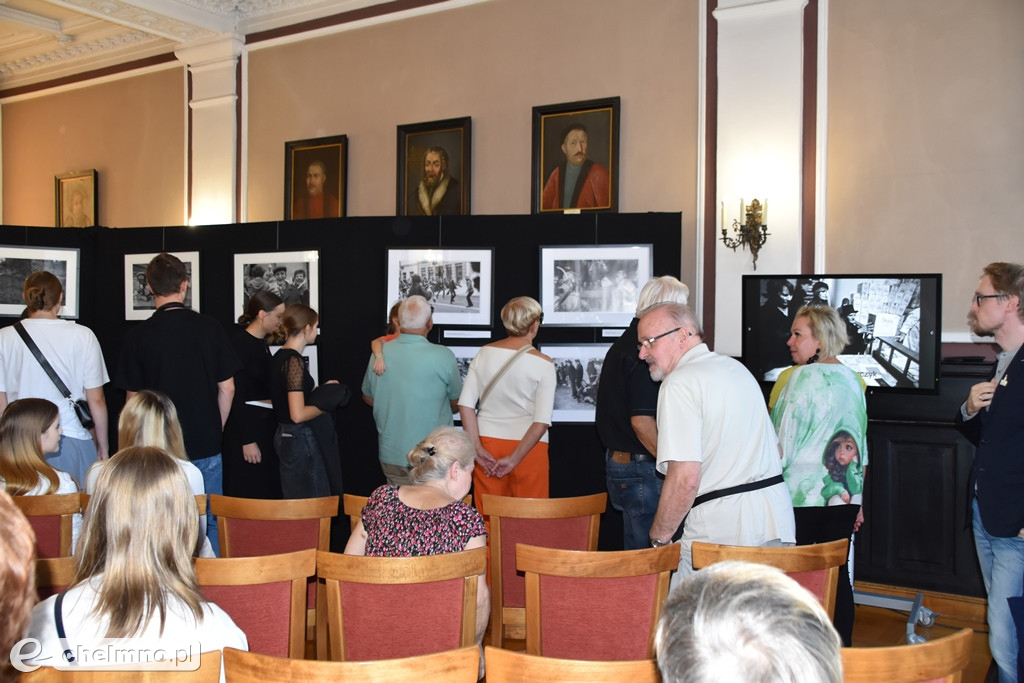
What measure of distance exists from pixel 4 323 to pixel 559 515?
5941 millimetres

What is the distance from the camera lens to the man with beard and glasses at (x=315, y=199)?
795cm

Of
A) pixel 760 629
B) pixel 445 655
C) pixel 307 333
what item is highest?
pixel 307 333

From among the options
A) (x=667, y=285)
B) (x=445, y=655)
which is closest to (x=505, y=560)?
(x=667, y=285)

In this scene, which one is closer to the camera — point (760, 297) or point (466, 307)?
point (760, 297)

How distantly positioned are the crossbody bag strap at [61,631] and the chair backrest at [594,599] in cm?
123

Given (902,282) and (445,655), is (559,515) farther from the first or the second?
(902,282)

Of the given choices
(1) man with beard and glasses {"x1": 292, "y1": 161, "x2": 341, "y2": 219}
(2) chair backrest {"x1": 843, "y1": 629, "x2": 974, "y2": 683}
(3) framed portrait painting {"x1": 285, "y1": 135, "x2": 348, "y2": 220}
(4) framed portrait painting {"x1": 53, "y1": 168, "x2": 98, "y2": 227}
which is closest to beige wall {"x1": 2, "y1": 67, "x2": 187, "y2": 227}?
(4) framed portrait painting {"x1": 53, "y1": 168, "x2": 98, "y2": 227}

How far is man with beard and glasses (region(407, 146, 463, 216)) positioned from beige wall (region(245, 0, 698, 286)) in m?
0.17

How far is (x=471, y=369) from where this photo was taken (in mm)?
5051

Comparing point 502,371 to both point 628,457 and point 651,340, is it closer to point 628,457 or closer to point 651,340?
point 628,457

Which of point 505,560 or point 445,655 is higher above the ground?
point 445,655

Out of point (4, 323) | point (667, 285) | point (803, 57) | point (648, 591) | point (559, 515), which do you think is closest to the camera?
point (648, 591)

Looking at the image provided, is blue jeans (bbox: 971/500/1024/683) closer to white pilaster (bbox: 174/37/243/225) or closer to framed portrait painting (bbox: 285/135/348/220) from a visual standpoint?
framed portrait painting (bbox: 285/135/348/220)

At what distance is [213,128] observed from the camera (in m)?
8.58
